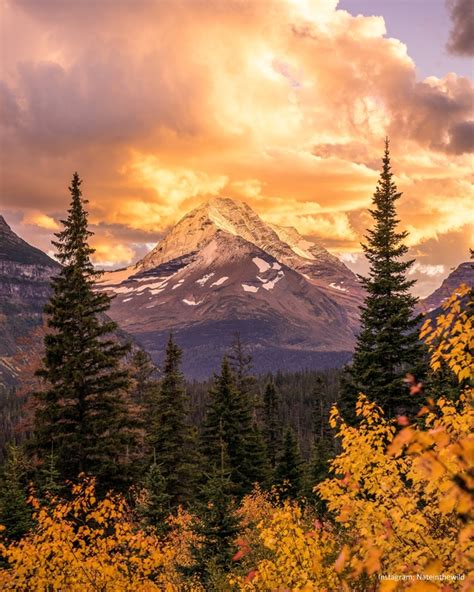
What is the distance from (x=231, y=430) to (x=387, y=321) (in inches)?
731

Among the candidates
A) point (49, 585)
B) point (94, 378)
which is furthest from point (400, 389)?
point (49, 585)

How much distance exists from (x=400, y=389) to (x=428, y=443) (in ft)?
77.4

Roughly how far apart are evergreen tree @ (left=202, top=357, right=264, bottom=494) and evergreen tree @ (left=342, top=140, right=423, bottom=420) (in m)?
14.4

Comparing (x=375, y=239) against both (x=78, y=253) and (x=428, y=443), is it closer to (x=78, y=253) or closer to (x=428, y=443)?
(x=78, y=253)

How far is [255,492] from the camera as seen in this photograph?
38781 millimetres

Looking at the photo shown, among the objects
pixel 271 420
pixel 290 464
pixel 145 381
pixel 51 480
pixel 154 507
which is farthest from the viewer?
pixel 271 420

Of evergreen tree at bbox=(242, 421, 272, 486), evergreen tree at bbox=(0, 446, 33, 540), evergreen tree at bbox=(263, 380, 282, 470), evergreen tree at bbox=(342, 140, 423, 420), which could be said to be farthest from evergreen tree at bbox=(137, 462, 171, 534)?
evergreen tree at bbox=(263, 380, 282, 470)

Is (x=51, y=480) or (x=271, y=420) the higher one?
(x=51, y=480)

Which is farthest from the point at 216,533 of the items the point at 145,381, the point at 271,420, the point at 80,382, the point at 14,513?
the point at 271,420

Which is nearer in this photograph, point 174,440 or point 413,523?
point 413,523

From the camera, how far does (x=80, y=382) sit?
23.5m

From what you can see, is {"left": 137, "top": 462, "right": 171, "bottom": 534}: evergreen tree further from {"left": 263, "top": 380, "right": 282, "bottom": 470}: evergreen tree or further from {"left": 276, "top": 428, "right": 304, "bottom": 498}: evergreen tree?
{"left": 263, "top": 380, "right": 282, "bottom": 470}: evergreen tree

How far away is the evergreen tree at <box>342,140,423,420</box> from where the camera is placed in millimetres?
26094

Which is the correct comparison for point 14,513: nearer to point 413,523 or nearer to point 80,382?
point 80,382
